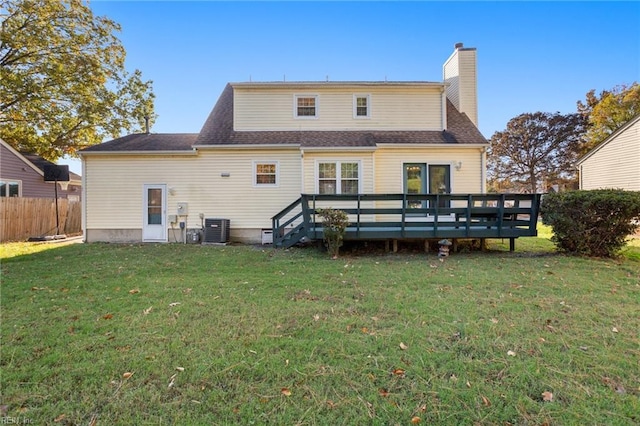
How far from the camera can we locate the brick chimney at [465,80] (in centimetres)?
1171

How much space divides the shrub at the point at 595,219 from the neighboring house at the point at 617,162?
9.79 m

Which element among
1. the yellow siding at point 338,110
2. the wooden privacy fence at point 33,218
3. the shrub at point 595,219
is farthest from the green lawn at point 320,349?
the wooden privacy fence at point 33,218

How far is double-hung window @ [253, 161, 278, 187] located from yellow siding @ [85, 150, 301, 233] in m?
0.15

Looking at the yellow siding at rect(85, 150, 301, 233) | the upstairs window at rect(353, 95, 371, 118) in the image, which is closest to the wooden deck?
the yellow siding at rect(85, 150, 301, 233)

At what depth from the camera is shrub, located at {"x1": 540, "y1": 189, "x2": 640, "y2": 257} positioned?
23.0ft

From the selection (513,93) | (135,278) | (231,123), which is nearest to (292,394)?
(135,278)

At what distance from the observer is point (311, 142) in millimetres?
10008

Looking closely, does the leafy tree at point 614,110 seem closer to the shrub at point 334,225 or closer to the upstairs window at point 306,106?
the upstairs window at point 306,106

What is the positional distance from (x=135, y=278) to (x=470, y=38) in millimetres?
14992

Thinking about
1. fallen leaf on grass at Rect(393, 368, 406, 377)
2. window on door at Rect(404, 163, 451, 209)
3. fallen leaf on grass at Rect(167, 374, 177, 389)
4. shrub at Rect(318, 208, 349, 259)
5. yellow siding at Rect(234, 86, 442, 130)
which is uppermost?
yellow siding at Rect(234, 86, 442, 130)

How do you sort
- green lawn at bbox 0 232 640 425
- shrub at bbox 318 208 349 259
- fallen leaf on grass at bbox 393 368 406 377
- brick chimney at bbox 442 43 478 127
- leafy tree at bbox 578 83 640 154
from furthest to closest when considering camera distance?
leafy tree at bbox 578 83 640 154 < brick chimney at bbox 442 43 478 127 < shrub at bbox 318 208 349 259 < fallen leaf on grass at bbox 393 368 406 377 < green lawn at bbox 0 232 640 425

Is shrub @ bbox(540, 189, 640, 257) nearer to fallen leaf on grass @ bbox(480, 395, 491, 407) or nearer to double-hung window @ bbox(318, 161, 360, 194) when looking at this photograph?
double-hung window @ bbox(318, 161, 360, 194)

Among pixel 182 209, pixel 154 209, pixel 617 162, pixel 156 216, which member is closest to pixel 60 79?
pixel 154 209

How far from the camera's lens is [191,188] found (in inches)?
412
